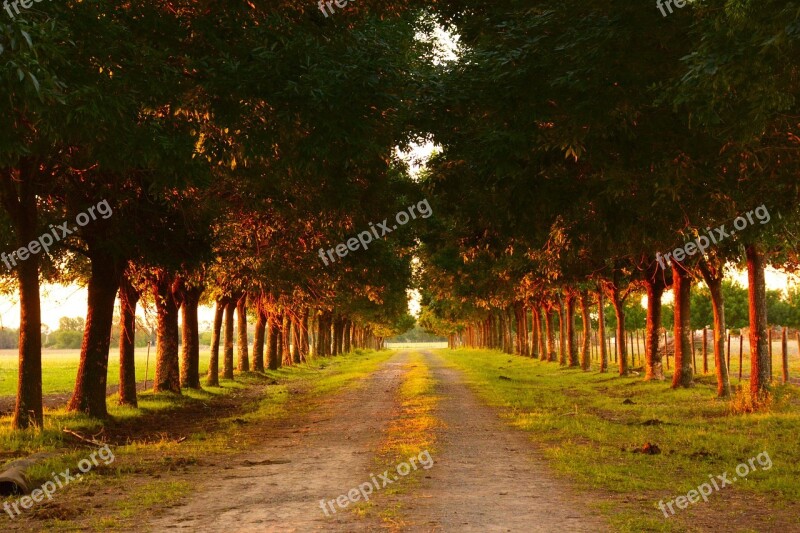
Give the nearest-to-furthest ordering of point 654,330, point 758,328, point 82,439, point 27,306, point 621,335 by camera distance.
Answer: point 82,439, point 27,306, point 758,328, point 654,330, point 621,335

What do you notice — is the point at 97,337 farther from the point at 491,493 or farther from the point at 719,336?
the point at 719,336

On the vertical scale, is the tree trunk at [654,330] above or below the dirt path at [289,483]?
above

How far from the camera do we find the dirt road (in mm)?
8109

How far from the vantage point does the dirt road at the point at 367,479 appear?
26.6 ft

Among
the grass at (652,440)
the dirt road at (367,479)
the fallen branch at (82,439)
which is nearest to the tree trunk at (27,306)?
the fallen branch at (82,439)

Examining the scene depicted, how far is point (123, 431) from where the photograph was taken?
17.4 meters

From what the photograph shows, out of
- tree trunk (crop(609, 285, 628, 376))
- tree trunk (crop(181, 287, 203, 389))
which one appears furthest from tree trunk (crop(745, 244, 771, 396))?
tree trunk (crop(181, 287, 203, 389))

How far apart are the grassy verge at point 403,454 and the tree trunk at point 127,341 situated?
7465mm

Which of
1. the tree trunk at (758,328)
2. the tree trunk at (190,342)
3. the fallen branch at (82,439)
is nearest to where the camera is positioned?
the fallen branch at (82,439)

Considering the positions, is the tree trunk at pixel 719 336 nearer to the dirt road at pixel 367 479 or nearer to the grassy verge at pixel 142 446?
the dirt road at pixel 367 479

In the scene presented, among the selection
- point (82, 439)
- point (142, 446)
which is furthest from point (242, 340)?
point (142, 446)

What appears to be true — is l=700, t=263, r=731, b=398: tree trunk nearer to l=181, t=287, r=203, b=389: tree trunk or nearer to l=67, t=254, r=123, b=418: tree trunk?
l=67, t=254, r=123, b=418: tree trunk

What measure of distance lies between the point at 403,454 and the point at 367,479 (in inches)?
92.9

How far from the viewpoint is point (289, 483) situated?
10531 mm
